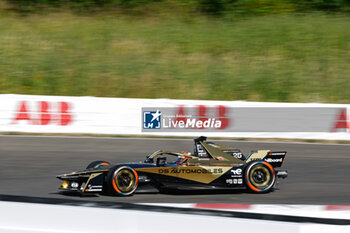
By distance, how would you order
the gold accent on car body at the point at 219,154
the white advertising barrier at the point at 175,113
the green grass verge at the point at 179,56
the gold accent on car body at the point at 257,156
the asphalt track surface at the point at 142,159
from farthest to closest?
the green grass verge at the point at 179,56
the white advertising barrier at the point at 175,113
the gold accent on car body at the point at 257,156
the gold accent on car body at the point at 219,154
the asphalt track surface at the point at 142,159

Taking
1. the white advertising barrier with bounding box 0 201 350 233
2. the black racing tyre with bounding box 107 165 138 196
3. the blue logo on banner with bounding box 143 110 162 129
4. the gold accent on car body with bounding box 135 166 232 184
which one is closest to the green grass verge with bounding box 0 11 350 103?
the blue logo on banner with bounding box 143 110 162 129

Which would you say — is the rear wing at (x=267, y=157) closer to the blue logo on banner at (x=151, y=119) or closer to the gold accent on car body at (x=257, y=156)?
the gold accent on car body at (x=257, y=156)

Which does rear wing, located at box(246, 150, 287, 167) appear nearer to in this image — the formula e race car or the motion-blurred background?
the formula e race car

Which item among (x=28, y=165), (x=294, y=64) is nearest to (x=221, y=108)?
(x=28, y=165)

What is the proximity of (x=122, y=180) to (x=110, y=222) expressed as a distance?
4.46 meters

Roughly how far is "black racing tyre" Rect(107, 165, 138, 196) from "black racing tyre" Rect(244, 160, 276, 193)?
1.79 m

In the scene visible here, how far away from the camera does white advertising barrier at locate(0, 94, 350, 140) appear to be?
1644 cm

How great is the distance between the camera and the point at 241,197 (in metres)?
8.95

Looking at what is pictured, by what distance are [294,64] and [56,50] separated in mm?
10752

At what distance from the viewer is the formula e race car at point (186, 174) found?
879cm

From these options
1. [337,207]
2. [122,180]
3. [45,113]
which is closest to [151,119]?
[45,113]

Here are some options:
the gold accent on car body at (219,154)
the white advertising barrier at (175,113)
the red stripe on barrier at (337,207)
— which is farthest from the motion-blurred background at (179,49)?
the red stripe on barrier at (337,207)

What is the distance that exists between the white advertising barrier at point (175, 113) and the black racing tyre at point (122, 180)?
759 centimetres

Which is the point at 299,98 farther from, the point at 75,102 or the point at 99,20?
the point at 99,20
